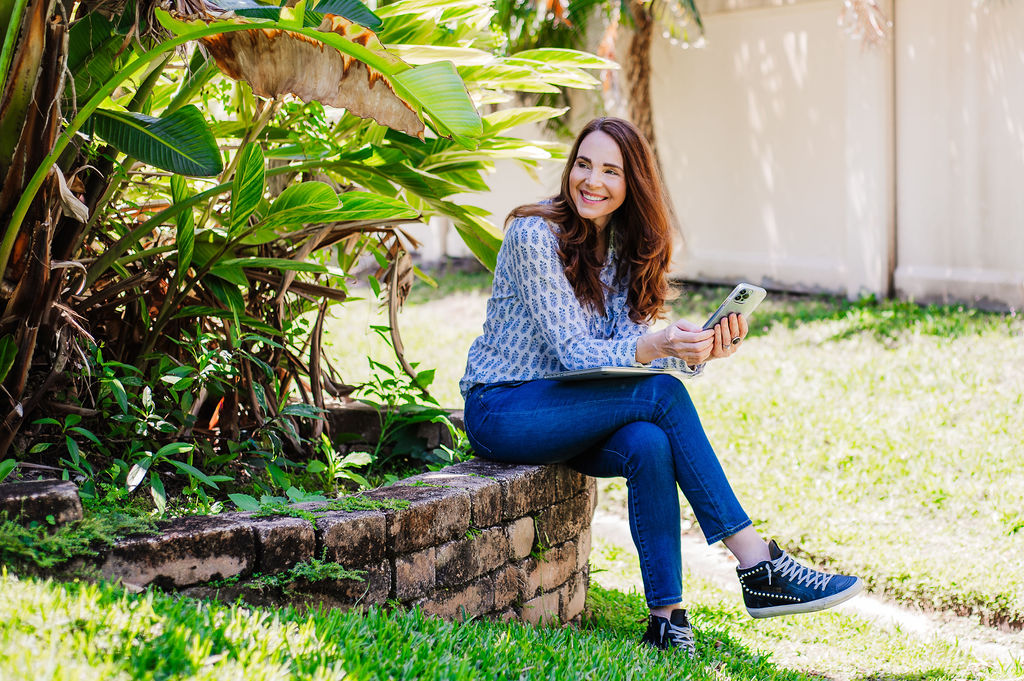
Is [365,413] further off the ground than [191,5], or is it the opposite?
[191,5]

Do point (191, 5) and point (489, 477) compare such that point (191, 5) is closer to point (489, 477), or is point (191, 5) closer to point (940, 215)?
point (489, 477)

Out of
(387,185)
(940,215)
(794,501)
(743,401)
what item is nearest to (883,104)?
(940,215)

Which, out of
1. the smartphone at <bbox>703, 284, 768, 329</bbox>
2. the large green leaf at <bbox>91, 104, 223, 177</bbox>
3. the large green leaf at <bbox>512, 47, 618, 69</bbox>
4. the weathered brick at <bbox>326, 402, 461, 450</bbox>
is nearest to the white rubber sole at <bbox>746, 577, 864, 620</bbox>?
the smartphone at <bbox>703, 284, 768, 329</bbox>

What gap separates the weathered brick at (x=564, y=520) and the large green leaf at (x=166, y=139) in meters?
1.48

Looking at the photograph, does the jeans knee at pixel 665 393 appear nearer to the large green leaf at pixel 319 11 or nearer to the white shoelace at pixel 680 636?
the white shoelace at pixel 680 636

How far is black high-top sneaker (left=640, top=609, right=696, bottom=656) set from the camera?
3094 mm

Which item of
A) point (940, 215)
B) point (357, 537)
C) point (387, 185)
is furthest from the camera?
point (940, 215)

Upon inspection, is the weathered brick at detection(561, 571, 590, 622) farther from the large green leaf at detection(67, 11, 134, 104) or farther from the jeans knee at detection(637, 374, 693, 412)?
the large green leaf at detection(67, 11, 134, 104)

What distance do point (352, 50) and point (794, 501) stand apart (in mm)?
3179

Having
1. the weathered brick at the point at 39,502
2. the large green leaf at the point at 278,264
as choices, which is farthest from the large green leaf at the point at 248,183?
the weathered brick at the point at 39,502

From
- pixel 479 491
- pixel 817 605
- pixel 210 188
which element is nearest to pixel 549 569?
pixel 479 491

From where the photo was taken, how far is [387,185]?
3.80 meters

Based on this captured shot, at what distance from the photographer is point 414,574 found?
2857 millimetres

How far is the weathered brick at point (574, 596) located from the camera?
356 cm
